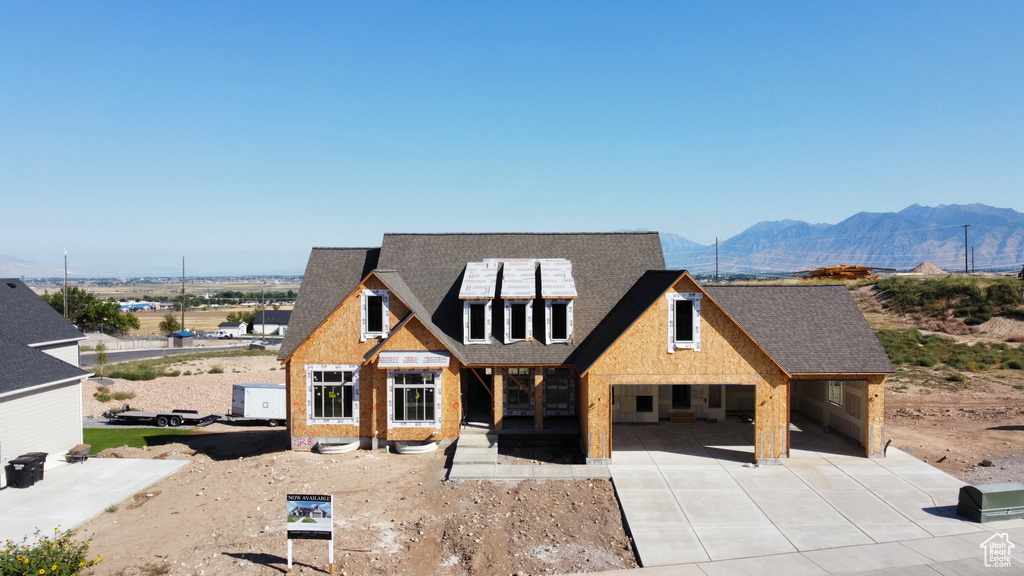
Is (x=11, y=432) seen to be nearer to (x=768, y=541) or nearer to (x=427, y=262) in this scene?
(x=427, y=262)

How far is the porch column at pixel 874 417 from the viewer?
1958cm

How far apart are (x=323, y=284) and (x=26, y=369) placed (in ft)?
36.1

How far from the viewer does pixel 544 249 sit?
2728cm

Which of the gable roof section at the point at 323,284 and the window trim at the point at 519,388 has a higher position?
the gable roof section at the point at 323,284

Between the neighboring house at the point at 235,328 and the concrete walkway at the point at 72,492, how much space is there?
74973mm

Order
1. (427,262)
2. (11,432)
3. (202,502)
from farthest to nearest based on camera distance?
(427,262) < (11,432) < (202,502)

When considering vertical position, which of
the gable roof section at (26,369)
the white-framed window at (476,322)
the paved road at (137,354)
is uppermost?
the white-framed window at (476,322)

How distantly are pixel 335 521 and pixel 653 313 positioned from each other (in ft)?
39.3

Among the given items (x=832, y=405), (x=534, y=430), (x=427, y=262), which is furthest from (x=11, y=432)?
(x=832, y=405)

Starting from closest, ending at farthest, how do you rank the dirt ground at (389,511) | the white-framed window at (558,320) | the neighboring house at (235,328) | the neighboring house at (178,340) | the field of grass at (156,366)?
1. the dirt ground at (389,511)
2. the white-framed window at (558,320)
3. the field of grass at (156,366)
4. the neighboring house at (178,340)
5. the neighboring house at (235,328)

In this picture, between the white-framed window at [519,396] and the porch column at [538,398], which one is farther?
the white-framed window at [519,396]

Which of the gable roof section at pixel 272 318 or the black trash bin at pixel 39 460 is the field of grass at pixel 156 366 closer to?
the black trash bin at pixel 39 460

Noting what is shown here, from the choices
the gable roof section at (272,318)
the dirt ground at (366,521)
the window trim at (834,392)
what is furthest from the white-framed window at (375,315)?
the gable roof section at (272,318)

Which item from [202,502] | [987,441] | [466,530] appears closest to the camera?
[466,530]
